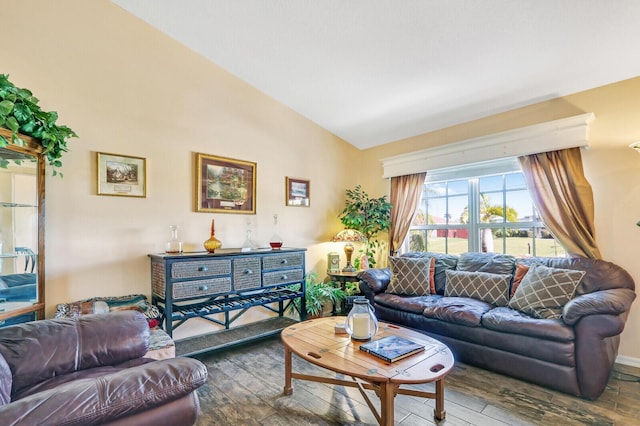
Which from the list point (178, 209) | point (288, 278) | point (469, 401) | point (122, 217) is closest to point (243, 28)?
point (178, 209)

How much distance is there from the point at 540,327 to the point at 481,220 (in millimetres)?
1618

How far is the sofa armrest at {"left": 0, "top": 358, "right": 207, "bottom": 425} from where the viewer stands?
961 millimetres

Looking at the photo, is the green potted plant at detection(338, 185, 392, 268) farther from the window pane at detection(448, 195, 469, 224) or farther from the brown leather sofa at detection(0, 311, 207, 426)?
the brown leather sofa at detection(0, 311, 207, 426)

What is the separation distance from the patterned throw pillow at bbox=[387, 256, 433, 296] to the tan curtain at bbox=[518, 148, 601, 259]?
1.24 meters

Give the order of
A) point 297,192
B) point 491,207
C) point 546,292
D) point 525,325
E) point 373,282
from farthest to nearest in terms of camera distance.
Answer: point 297,192 < point 491,207 < point 373,282 < point 546,292 < point 525,325

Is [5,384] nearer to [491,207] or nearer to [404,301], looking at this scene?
[404,301]

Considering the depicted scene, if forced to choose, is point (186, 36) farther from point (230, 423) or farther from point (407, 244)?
point (407, 244)

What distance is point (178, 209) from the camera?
313 centimetres

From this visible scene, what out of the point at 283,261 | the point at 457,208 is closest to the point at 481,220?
the point at 457,208

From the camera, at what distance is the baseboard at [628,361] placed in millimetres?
2653

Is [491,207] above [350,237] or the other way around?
above

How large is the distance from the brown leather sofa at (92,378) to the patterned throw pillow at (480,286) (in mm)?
2669

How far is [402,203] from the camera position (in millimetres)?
4238

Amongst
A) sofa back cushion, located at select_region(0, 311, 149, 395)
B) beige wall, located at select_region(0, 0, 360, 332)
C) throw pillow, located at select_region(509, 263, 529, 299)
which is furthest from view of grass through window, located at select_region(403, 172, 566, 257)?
sofa back cushion, located at select_region(0, 311, 149, 395)
